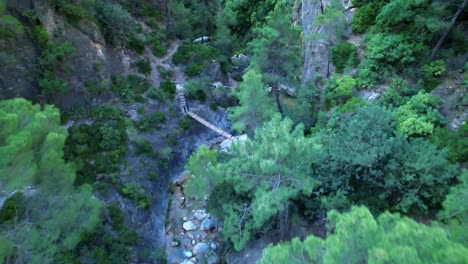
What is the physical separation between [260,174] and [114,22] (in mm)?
17115

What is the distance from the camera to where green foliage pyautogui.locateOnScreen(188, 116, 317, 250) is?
31.3 feet

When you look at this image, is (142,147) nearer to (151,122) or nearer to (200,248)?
(151,122)

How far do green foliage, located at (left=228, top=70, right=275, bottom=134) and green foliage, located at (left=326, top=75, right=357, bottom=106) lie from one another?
467 centimetres

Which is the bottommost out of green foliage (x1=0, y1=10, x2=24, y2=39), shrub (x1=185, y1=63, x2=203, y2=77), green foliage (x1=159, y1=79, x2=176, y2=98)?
green foliage (x1=159, y1=79, x2=176, y2=98)

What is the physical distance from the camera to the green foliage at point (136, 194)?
15.0 meters

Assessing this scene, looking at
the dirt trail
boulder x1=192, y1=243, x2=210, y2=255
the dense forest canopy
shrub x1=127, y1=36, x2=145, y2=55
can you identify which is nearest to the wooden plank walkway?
the dense forest canopy

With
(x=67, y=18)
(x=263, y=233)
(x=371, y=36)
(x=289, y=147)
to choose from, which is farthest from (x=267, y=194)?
(x=67, y=18)

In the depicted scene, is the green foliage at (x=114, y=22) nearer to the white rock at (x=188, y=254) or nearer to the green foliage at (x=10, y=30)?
the green foliage at (x=10, y=30)

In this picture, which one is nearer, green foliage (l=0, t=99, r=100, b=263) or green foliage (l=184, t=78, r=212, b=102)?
green foliage (l=0, t=99, r=100, b=263)

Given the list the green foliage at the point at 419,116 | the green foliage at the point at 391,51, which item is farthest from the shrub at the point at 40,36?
the green foliage at the point at 419,116

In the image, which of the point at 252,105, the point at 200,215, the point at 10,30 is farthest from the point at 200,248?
the point at 10,30

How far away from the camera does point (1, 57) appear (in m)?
14.0

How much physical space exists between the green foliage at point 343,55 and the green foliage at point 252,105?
24.0 feet

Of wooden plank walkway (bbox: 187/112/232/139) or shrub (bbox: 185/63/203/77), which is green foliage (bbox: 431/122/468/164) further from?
shrub (bbox: 185/63/203/77)
